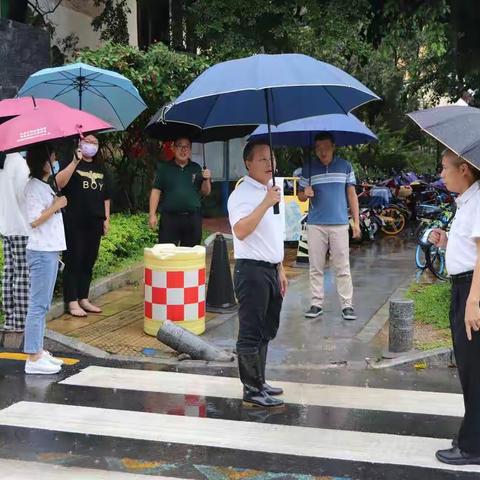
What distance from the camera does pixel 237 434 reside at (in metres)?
4.28

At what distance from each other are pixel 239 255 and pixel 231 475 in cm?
144

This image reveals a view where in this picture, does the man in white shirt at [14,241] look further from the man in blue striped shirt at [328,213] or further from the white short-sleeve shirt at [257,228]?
the man in blue striped shirt at [328,213]

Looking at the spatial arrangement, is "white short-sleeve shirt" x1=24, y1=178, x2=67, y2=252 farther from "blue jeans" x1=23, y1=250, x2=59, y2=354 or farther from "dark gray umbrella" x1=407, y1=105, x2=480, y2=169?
"dark gray umbrella" x1=407, y1=105, x2=480, y2=169

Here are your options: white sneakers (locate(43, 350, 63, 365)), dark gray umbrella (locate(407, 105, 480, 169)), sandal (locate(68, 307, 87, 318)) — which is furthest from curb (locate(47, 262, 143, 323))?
dark gray umbrella (locate(407, 105, 480, 169))

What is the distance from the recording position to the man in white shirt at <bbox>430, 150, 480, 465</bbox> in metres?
3.48

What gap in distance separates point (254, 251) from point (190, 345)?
174 centimetres

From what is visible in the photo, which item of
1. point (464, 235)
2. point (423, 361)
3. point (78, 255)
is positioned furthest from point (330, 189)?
point (464, 235)

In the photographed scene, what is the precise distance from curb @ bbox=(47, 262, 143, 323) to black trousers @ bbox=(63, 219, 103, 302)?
0.52ft

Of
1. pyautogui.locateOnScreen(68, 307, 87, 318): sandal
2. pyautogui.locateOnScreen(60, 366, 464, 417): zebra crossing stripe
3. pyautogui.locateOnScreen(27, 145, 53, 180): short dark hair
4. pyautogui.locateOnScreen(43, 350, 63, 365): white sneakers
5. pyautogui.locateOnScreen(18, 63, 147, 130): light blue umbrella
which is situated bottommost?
pyautogui.locateOnScreen(60, 366, 464, 417): zebra crossing stripe

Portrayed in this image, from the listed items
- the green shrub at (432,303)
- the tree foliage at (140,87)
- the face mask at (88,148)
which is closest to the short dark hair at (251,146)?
the face mask at (88,148)

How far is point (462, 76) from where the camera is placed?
17062 mm

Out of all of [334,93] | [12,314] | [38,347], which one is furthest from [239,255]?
[12,314]

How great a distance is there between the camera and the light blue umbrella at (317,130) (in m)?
7.00

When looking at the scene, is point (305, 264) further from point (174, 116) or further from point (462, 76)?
point (462, 76)
